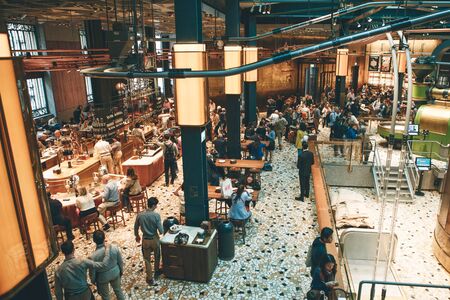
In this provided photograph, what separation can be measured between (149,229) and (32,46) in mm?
15331

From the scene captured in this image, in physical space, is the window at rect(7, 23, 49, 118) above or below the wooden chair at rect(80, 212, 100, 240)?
above

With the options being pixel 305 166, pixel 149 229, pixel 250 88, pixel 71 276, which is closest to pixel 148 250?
pixel 149 229

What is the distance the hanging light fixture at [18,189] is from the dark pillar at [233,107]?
10.9 metres

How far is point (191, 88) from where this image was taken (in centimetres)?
562

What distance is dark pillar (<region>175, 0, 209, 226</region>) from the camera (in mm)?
6595

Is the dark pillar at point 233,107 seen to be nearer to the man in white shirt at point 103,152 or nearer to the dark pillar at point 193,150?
the man in white shirt at point 103,152

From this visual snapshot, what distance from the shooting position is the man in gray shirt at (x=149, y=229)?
6.53m

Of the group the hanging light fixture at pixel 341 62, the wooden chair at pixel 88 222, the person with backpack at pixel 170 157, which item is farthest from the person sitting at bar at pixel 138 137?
the hanging light fixture at pixel 341 62

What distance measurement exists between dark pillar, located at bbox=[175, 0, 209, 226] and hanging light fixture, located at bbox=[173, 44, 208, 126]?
0.87 meters

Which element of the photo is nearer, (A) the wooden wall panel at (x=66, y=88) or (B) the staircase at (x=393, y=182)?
(B) the staircase at (x=393, y=182)

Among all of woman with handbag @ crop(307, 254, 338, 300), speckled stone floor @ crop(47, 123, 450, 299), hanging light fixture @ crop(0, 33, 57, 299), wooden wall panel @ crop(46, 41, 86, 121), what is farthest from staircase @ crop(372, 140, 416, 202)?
wooden wall panel @ crop(46, 41, 86, 121)

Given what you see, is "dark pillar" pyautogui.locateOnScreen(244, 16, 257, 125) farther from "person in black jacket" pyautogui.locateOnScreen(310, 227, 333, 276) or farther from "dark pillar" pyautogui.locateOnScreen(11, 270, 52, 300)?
"dark pillar" pyautogui.locateOnScreen(11, 270, 52, 300)

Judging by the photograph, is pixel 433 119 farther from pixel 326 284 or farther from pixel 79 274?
pixel 79 274

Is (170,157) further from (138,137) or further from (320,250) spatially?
(320,250)
